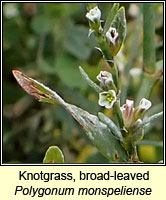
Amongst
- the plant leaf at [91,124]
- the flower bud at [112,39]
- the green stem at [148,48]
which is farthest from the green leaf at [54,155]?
the green stem at [148,48]

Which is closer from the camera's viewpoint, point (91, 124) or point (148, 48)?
point (91, 124)

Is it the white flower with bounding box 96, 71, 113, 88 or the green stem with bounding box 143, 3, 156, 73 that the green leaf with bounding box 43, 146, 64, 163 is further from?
the green stem with bounding box 143, 3, 156, 73

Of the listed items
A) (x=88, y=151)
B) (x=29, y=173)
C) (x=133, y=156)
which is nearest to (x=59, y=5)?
(x=88, y=151)

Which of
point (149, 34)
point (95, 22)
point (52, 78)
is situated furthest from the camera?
point (52, 78)

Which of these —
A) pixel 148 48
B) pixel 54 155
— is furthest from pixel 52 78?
pixel 54 155

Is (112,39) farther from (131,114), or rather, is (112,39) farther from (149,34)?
(149,34)

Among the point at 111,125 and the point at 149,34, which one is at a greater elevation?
the point at 149,34

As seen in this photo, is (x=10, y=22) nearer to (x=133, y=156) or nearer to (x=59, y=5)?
(x=59, y=5)

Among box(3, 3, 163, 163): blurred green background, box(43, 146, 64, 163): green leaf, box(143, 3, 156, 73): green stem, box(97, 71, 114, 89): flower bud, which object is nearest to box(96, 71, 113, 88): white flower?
box(97, 71, 114, 89): flower bud
